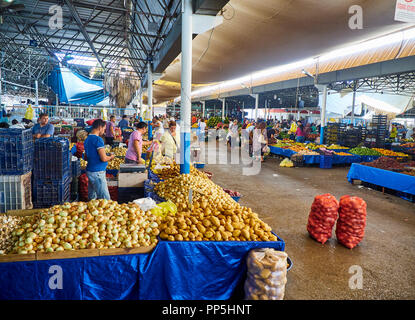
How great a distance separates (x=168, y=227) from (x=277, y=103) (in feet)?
148

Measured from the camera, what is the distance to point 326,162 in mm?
12484

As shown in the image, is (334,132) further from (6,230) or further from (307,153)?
(6,230)

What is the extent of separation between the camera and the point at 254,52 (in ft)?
27.8

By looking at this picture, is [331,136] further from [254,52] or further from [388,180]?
[254,52]

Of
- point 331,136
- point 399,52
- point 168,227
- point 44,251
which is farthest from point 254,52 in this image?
point 331,136

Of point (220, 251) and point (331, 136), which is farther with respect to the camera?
point (331, 136)

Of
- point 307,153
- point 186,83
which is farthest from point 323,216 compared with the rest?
point 307,153

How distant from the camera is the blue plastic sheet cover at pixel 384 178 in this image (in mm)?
7492

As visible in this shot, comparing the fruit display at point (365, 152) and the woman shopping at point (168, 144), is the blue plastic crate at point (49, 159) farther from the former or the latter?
the fruit display at point (365, 152)

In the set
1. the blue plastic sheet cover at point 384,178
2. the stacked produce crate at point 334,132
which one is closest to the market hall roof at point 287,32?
the blue plastic sheet cover at point 384,178

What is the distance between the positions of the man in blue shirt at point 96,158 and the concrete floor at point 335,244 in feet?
11.1

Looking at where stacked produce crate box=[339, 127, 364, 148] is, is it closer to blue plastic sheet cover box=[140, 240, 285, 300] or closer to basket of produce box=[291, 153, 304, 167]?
basket of produce box=[291, 153, 304, 167]

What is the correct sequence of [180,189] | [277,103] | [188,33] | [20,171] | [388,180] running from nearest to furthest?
1. [20,171]
2. [180,189]
3. [188,33]
4. [388,180]
5. [277,103]

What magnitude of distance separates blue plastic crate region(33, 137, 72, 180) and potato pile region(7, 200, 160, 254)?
1.65 m
